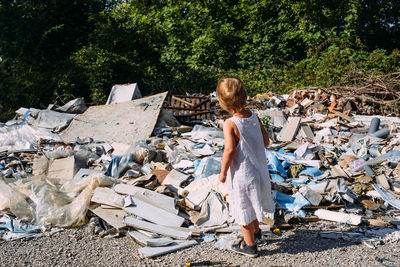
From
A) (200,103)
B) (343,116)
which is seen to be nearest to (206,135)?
(200,103)

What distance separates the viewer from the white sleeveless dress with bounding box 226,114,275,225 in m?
2.76

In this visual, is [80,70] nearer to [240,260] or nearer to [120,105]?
[120,105]

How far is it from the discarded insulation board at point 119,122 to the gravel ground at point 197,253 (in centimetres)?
373

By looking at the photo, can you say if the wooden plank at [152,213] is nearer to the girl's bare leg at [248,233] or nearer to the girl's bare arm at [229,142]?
the girl's bare leg at [248,233]

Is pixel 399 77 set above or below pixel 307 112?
above

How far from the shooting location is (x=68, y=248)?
319cm

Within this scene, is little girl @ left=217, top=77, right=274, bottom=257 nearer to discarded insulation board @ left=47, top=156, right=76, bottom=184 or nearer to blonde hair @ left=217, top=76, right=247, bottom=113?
blonde hair @ left=217, top=76, right=247, bottom=113

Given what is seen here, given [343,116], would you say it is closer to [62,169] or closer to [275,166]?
[275,166]

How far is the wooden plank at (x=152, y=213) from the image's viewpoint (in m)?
3.57

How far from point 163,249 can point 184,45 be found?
43.1 ft

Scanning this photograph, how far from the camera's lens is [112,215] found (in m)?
3.67

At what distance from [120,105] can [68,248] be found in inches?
206

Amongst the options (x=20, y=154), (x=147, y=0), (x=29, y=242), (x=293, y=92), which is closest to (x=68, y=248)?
(x=29, y=242)

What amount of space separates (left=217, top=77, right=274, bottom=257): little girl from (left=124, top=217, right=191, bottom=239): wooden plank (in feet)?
2.57
